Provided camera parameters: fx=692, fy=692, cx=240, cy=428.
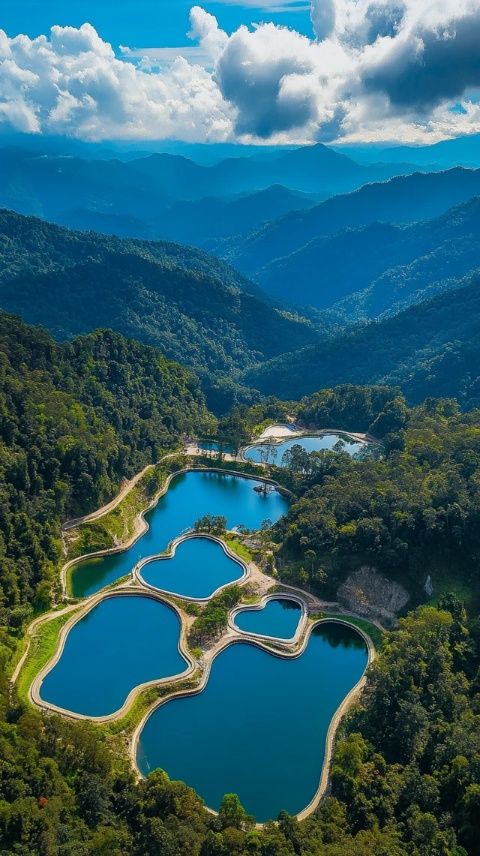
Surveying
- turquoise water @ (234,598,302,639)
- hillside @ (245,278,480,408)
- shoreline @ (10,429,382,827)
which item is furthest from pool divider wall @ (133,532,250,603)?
hillside @ (245,278,480,408)

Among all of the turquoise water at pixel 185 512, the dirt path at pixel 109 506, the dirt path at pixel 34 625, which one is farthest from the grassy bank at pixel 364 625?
the dirt path at pixel 109 506

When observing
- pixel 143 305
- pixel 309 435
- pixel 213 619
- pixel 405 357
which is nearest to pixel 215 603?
pixel 213 619

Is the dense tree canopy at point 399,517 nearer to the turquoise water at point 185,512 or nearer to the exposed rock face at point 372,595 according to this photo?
the exposed rock face at point 372,595

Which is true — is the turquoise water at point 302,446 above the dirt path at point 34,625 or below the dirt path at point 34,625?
above

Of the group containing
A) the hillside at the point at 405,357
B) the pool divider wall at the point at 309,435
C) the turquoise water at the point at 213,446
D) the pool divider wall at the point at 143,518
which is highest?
the hillside at the point at 405,357

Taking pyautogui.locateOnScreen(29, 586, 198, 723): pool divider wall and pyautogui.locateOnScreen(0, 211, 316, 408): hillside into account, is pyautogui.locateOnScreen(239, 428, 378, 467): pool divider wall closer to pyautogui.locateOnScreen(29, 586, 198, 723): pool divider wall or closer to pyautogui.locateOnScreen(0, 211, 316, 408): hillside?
pyautogui.locateOnScreen(29, 586, 198, 723): pool divider wall

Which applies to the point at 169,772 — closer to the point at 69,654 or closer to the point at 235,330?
the point at 69,654

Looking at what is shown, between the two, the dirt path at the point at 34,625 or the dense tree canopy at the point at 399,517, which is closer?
the dirt path at the point at 34,625

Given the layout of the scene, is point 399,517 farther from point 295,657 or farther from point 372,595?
point 295,657
